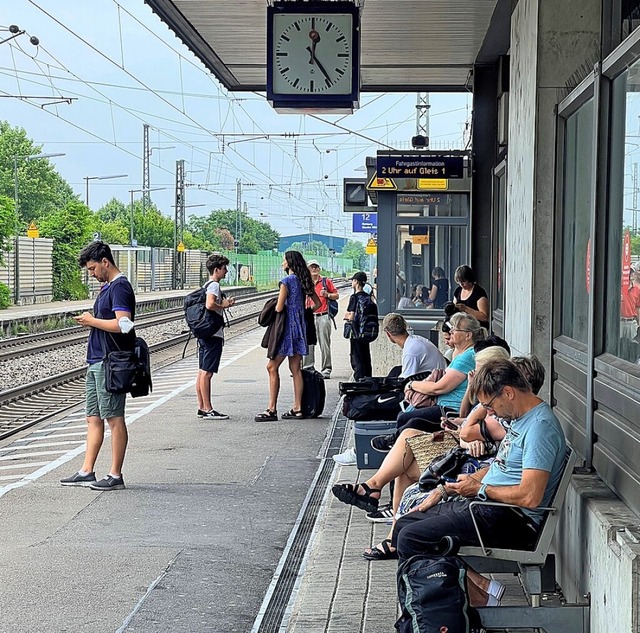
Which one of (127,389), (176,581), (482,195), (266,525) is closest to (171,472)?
(127,389)

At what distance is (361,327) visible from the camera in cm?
1518

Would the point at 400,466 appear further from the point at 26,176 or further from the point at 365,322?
the point at 26,176

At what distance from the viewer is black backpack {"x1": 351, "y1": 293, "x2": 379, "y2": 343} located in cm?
1518

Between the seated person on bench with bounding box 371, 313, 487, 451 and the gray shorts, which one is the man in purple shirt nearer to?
the gray shorts

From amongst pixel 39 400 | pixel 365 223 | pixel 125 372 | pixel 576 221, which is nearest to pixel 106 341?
pixel 125 372

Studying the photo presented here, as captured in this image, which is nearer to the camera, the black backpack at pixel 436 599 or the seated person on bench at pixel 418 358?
the black backpack at pixel 436 599

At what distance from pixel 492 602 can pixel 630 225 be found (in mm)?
1706

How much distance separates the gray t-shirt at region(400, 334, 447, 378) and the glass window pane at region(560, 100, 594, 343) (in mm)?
1995

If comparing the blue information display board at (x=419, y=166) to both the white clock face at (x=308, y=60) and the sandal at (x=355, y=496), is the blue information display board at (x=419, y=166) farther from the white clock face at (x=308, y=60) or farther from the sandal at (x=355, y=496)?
the sandal at (x=355, y=496)

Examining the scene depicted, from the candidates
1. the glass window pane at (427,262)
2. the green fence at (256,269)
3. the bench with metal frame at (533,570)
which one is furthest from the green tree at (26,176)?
the bench with metal frame at (533,570)

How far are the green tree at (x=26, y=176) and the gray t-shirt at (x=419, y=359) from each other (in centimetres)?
9819

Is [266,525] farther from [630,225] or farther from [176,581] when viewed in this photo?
[630,225]

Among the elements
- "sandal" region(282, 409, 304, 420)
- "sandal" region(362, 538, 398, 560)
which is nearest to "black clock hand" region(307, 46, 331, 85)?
"sandal" region(282, 409, 304, 420)

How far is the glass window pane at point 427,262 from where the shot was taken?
1620 centimetres
